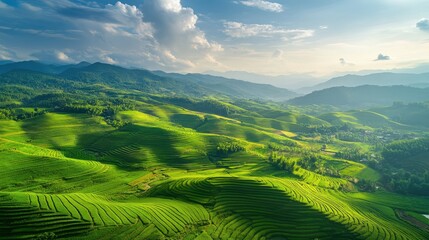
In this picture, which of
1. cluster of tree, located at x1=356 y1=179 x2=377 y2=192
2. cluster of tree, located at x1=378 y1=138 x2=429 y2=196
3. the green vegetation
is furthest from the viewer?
cluster of tree, located at x1=356 y1=179 x2=377 y2=192

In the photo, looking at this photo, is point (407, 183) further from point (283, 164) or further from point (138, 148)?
point (138, 148)

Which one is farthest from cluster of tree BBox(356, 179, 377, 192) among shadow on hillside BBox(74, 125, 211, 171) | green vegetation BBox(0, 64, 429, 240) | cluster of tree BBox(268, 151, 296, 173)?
shadow on hillside BBox(74, 125, 211, 171)

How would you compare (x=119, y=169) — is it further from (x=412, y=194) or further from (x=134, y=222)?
(x=412, y=194)

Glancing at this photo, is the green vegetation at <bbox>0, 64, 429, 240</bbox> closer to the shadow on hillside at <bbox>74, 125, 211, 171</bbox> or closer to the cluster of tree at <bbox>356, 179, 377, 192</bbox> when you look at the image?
the shadow on hillside at <bbox>74, 125, 211, 171</bbox>

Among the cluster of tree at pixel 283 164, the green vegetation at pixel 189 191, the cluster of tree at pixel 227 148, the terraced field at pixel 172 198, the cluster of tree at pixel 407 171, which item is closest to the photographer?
the terraced field at pixel 172 198

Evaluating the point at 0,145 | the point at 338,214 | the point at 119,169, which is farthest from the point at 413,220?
the point at 0,145

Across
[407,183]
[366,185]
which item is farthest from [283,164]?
[407,183]

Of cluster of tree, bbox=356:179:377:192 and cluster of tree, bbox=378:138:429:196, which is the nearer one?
cluster of tree, bbox=378:138:429:196

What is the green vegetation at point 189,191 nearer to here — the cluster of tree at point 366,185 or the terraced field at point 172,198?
the terraced field at point 172,198

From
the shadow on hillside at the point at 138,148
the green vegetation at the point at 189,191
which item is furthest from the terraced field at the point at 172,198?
the shadow on hillside at the point at 138,148
